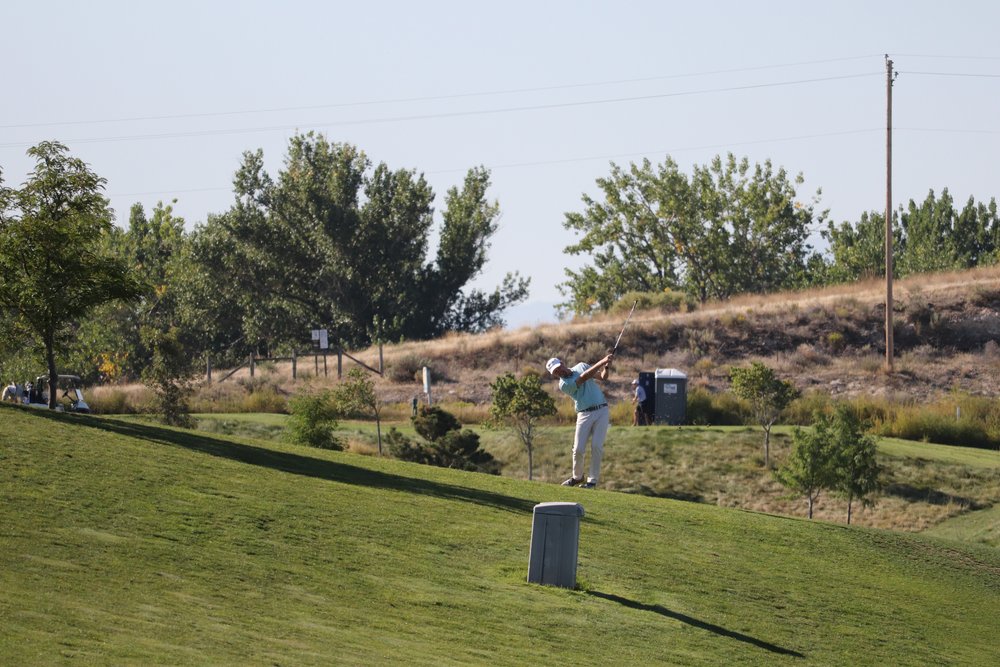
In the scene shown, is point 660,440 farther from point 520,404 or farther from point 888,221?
point 888,221

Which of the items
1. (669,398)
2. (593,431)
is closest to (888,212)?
(669,398)

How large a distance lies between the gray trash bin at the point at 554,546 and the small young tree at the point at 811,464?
1987 centimetres

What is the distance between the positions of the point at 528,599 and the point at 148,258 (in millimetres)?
107787

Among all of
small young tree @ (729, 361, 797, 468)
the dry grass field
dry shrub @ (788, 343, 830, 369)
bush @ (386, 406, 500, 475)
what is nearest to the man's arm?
bush @ (386, 406, 500, 475)

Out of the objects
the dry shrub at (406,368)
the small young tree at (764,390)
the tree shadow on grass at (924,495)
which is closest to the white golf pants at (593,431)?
the tree shadow on grass at (924,495)

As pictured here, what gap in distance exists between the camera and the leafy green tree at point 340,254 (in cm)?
9831

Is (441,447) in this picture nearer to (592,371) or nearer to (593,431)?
(593,431)

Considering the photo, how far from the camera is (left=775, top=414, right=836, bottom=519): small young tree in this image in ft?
115

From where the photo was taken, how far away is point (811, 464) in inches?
1389

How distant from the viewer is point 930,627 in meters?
17.5

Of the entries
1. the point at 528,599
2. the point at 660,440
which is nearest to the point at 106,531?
the point at 528,599

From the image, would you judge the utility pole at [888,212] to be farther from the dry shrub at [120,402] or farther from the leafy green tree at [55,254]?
the leafy green tree at [55,254]

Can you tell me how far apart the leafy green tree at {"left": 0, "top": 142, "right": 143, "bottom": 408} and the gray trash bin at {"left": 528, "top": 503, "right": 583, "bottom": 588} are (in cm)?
1192

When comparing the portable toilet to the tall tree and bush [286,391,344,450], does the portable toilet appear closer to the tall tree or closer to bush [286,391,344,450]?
bush [286,391,344,450]
